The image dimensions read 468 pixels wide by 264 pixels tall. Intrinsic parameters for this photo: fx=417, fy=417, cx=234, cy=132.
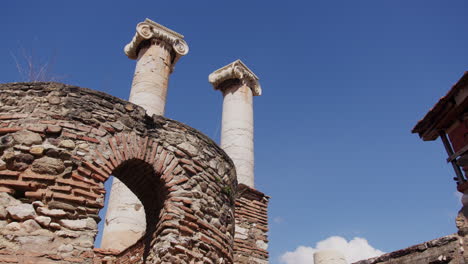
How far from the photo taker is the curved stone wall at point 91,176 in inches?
173

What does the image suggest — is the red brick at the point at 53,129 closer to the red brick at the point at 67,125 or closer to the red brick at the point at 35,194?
the red brick at the point at 67,125

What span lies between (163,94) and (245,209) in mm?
3914

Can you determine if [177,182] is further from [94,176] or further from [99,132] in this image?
[99,132]

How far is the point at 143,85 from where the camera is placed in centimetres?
1094

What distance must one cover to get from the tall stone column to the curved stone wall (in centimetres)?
207

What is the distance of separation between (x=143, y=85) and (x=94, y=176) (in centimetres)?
634

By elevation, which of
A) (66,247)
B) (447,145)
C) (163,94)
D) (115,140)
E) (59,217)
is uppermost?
(163,94)

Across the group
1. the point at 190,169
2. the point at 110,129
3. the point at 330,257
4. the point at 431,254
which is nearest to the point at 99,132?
the point at 110,129

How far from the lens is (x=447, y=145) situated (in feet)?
23.7

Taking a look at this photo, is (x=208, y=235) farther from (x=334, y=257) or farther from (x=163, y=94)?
(x=334, y=257)

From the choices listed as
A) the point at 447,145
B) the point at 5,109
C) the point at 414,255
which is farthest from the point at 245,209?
the point at 5,109

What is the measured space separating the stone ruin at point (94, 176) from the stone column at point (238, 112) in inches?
176

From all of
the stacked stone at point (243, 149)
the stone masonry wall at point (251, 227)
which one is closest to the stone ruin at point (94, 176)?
the stone masonry wall at point (251, 227)

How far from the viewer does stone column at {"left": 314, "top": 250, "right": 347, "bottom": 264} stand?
11.9m
